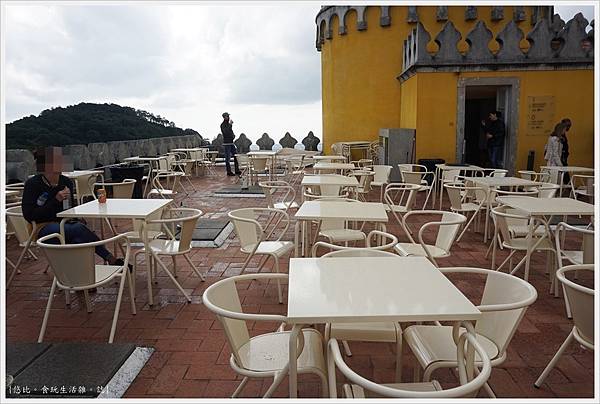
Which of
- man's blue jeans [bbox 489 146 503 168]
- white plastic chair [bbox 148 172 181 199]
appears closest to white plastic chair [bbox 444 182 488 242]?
white plastic chair [bbox 148 172 181 199]

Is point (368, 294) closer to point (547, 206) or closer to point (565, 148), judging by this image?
point (547, 206)

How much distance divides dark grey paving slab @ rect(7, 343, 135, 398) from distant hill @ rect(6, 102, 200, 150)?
346 cm

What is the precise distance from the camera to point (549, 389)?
2.41 m

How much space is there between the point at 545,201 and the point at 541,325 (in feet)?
4.50

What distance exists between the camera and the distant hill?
23.1ft

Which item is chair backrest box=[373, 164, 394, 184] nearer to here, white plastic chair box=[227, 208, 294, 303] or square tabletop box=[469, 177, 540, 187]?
square tabletop box=[469, 177, 540, 187]

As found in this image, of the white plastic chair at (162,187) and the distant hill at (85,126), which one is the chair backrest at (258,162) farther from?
the distant hill at (85,126)

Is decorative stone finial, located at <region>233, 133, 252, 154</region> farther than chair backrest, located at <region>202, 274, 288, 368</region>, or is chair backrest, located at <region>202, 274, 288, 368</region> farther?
decorative stone finial, located at <region>233, 133, 252, 154</region>

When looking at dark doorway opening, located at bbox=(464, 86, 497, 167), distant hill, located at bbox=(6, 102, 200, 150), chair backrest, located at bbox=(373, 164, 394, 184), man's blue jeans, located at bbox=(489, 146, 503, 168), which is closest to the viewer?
distant hill, located at bbox=(6, 102, 200, 150)

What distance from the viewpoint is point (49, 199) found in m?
3.78

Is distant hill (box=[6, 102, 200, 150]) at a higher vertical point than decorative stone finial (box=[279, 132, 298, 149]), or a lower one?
higher

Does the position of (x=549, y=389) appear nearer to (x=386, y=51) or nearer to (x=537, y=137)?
(x=537, y=137)

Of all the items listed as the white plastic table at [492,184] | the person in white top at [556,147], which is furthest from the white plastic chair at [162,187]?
the person in white top at [556,147]

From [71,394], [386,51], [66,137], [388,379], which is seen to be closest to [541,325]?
[388,379]
